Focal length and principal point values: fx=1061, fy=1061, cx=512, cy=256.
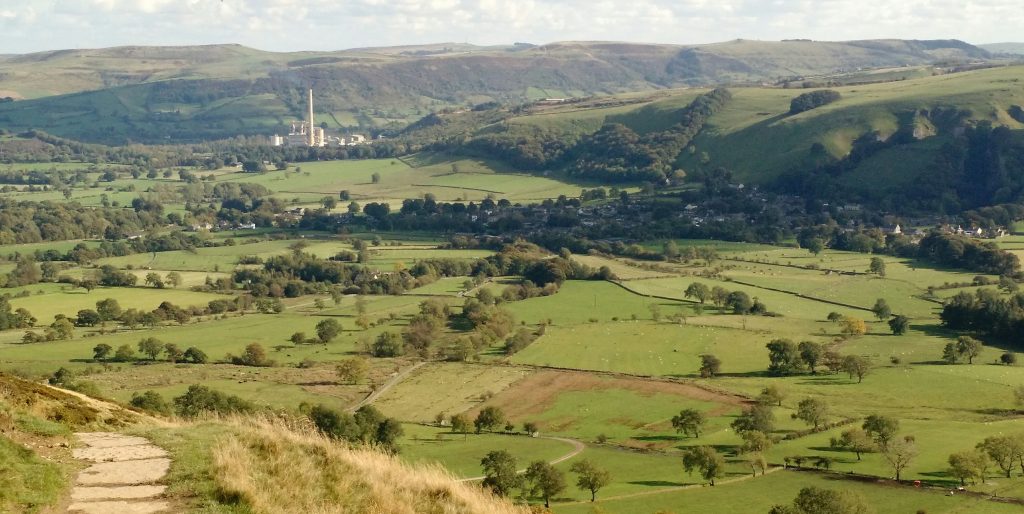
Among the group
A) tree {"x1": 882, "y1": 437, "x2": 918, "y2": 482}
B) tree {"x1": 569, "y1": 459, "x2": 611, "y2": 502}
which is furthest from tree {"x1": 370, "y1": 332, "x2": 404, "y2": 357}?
tree {"x1": 882, "y1": 437, "x2": 918, "y2": 482}

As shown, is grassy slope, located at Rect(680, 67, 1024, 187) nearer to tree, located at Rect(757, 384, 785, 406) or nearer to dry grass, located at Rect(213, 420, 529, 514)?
tree, located at Rect(757, 384, 785, 406)

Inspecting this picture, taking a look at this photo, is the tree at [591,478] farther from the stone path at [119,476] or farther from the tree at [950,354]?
the tree at [950,354]

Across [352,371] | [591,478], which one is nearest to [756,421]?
[591,478]

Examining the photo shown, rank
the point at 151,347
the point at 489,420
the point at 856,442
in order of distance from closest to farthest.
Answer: the point at 856,442, the point at 489,420, the point at 151,347

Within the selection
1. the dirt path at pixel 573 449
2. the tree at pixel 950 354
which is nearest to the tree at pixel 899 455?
the dirt path at pixel 573 449

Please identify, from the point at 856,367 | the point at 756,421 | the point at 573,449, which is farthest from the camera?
the point at 856,367

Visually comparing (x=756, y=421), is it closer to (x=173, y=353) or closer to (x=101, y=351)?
(x=173, y=353)
